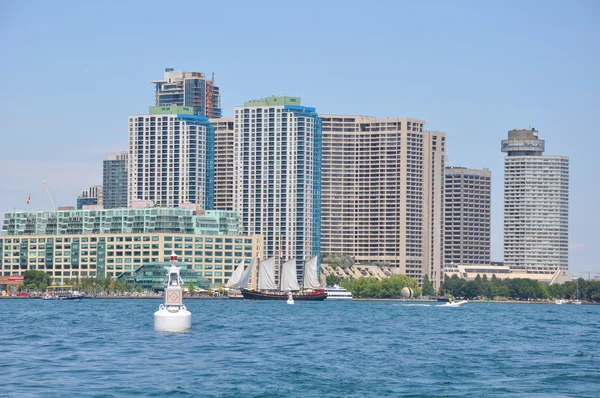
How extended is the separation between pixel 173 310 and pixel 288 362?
69.2ft

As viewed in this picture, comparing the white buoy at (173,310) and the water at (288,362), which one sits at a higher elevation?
the white buoy at (173,310)

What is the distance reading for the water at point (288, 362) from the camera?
251 feet

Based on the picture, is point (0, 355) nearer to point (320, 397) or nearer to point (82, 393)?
point (82, 393)

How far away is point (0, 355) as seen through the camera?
304 ft

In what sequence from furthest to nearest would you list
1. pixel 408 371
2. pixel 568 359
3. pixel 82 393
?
pixel 568 359 < pixel 408 371 < pixel 82 393

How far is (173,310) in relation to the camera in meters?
110

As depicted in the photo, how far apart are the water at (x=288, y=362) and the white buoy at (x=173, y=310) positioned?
4.91ft

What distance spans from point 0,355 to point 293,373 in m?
23.1

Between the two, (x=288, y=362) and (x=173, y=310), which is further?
(x=173, y=310)

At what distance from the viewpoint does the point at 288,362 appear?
91812 mm

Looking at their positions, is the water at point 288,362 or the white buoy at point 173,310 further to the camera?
the white buoy at point 173,310

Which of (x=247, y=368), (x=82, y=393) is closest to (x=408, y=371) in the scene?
(x=247, y=368)

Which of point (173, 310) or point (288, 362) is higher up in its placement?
point (173, 310)

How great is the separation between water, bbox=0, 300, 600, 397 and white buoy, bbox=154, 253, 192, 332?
1.50 metres
